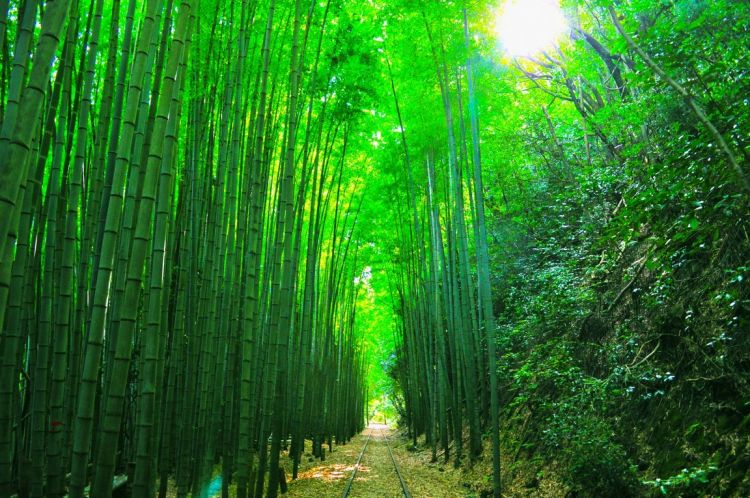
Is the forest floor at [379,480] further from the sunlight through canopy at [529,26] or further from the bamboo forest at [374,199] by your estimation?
the sunlight through canopy at [529,26]

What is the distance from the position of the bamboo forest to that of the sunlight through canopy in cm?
6

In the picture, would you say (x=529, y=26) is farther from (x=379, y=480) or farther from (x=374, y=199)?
(x=379, y=480)

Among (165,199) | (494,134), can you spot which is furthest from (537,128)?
(165,199)

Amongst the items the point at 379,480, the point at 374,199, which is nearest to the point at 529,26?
the point at 374,199

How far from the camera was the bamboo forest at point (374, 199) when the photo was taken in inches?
93.1

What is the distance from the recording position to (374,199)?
9438 millimetres

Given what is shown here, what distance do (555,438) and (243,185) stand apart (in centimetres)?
376

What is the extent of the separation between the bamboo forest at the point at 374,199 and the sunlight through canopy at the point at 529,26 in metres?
0.06

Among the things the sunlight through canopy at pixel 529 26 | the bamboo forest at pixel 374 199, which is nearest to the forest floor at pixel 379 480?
the bamboo forest at pixel 374 199

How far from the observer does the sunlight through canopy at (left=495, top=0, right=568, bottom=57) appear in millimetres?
6480

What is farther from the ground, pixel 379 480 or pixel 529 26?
pixel 529 26

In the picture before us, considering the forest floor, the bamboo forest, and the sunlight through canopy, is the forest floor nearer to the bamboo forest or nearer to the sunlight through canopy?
the bamboo forest

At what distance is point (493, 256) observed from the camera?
913 centimetres

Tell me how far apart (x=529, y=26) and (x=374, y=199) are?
13.1ft
